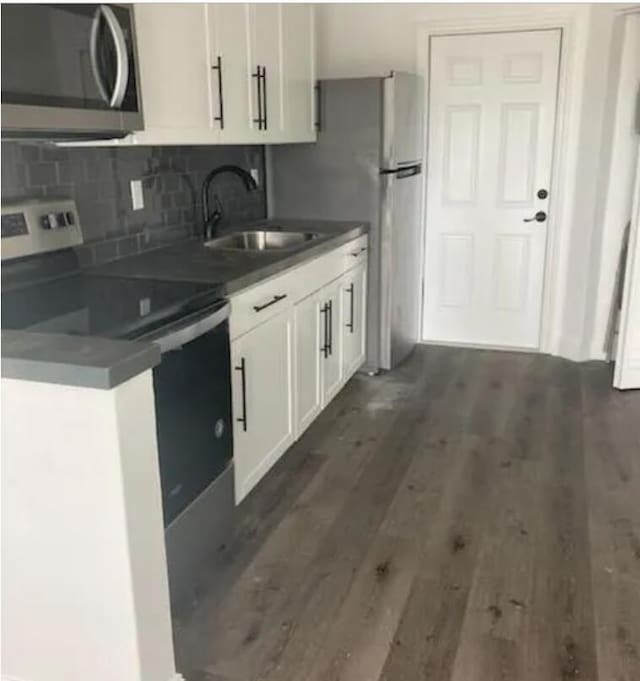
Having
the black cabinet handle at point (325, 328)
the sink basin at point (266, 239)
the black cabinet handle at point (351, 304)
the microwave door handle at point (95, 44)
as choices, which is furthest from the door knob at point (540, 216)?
the microwave door handle at point (95, 44)

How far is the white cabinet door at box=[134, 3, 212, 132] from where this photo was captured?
218 centimetres

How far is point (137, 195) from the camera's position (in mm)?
2770

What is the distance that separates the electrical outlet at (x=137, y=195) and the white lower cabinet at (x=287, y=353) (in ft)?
2.11

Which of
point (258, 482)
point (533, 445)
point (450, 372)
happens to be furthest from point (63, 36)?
point (450, 372)

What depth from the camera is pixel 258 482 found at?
2.75 m

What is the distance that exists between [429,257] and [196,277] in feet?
8.67

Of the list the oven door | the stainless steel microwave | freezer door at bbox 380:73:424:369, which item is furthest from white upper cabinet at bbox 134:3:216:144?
freezer door at bbox 380:73:424:369

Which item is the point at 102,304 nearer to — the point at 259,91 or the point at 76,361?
the point at 76,361

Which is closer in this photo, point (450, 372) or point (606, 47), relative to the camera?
point (606, 47)

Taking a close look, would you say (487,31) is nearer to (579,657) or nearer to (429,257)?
(429,257)

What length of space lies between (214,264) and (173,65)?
2.29 feet

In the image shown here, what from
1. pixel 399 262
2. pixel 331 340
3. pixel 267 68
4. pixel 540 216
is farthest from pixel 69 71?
pixel 540 216

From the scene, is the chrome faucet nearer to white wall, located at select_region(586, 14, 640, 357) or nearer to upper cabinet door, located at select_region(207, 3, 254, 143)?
upper cabinet door, located at select_region(207, 3, 254, 143)

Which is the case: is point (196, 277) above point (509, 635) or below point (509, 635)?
above
